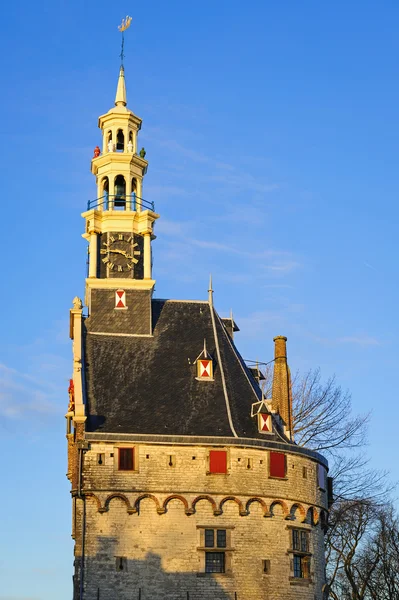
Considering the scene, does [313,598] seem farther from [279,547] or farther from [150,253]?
[150,253]

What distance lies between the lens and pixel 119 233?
60.8 meters

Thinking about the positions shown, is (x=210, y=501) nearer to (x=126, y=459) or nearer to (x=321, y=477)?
(x=126, y=459)

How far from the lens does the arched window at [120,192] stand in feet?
205

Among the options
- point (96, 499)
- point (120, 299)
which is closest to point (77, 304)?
point (120, 299)

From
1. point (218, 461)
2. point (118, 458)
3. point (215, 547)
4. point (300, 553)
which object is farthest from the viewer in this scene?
point (300, 553)

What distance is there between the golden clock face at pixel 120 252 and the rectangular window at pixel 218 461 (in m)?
13.0

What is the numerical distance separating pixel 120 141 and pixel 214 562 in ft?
85.8

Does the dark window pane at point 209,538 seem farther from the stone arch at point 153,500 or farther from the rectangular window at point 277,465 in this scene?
the rectangular window at point 277,465

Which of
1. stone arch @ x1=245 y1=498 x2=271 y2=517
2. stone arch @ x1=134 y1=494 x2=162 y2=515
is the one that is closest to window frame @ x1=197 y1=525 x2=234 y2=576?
stone arch @ x1=245 y1=498 x2=271 y2=517

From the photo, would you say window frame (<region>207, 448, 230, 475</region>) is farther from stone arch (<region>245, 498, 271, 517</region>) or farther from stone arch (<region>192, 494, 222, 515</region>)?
stone arch (<region>245, 498, 271, 517</region>)

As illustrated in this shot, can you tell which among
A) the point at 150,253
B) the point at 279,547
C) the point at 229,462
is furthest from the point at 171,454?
the point at 150,253

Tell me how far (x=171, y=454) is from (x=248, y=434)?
13.4ft

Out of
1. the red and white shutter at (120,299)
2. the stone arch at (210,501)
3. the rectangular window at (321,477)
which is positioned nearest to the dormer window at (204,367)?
the red and white shutter at (120,299)

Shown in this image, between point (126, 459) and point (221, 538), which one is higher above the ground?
point (126, 459)
